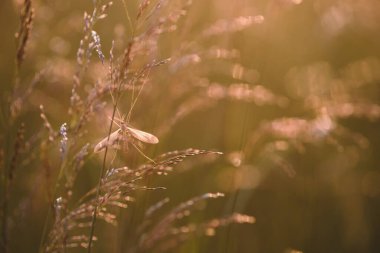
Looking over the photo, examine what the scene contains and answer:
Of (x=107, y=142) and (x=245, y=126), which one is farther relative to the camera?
(x=245, y=126)

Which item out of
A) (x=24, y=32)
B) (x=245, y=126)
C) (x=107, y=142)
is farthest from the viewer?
(x=245, y=126)

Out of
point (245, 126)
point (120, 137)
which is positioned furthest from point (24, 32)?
point (245, 126)

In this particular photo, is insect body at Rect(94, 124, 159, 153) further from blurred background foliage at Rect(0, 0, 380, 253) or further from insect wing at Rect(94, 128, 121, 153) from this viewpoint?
blurred background foliage at Rect(0, 0, 380, 253)

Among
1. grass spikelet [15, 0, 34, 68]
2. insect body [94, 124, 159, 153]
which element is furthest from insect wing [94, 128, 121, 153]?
grass spikelet [15, 0, 34, 68]

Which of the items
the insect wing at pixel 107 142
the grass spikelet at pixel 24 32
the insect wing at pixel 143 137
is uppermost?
the grass spikelet at pixel 24 32

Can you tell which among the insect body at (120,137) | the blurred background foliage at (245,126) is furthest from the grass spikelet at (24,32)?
the blurred background foliage at (245,126)

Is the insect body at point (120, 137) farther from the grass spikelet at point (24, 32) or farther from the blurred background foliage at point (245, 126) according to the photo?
the blurred background foliage at point (245, 126)

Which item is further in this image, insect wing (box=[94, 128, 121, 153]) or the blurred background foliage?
the blurred background foliage

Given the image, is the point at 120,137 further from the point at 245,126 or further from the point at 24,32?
the point at 245,126

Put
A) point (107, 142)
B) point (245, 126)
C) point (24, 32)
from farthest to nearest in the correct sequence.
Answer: point (245, 126), point (24, 32), point (107, 142)

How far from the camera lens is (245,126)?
7.03ft

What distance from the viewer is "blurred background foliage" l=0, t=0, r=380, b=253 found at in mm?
2162

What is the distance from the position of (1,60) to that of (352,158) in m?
2.07

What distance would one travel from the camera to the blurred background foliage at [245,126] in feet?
7.09
